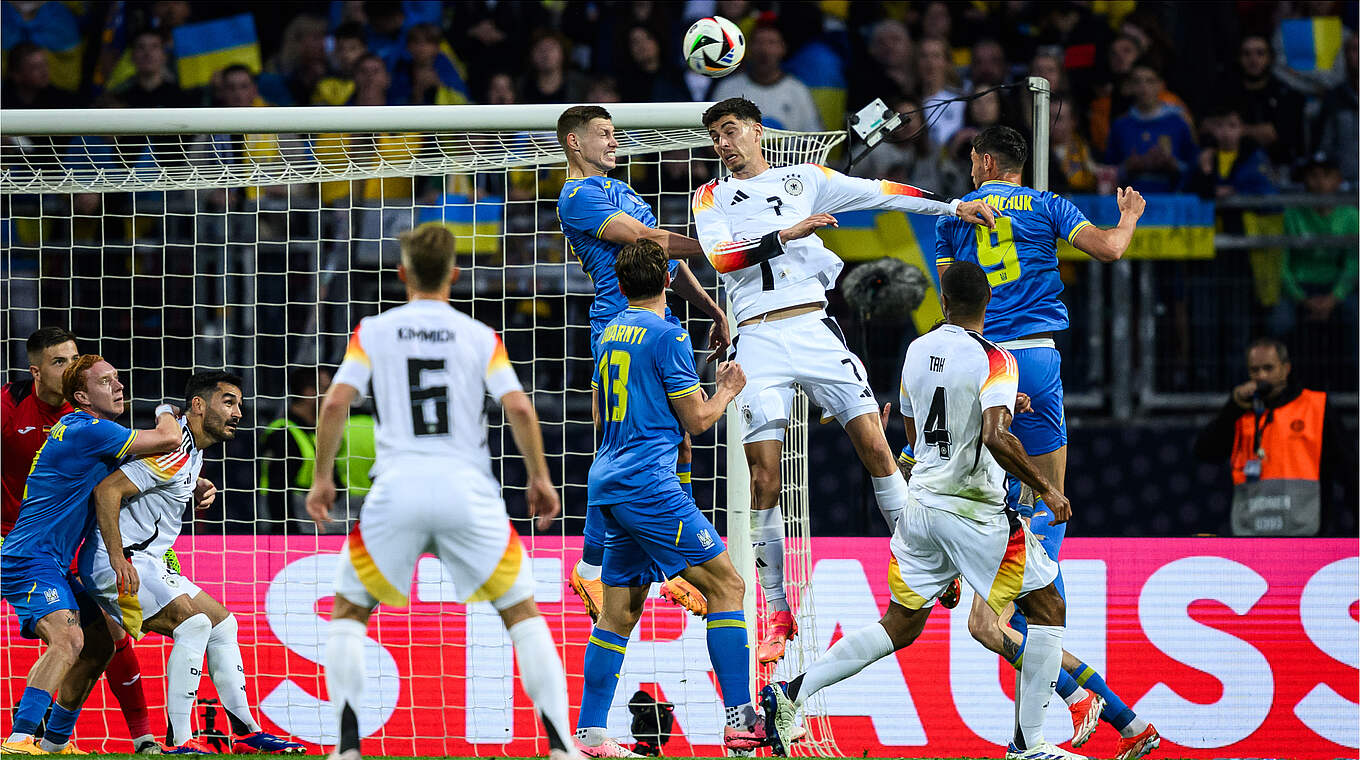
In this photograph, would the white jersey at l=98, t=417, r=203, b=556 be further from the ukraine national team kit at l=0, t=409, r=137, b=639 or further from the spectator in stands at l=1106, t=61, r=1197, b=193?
the spectator in stands at l=1106, t=61, r=1197, b=193

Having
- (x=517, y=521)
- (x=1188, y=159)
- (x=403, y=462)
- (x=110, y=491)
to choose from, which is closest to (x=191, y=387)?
(x=110, y=491)

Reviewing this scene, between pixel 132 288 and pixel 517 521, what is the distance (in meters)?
3.02

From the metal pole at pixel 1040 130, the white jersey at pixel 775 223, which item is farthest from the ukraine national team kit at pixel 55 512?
the metal pole at pixel 1040 130

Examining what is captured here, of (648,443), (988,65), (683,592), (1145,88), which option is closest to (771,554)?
(683,592)

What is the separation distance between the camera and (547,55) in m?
12.4

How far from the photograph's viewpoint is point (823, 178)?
759 cm

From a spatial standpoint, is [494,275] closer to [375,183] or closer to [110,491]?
[375,183]

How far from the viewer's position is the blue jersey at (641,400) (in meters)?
6.46

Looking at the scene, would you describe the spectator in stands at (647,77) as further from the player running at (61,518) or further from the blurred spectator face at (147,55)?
the player running at (61,518)

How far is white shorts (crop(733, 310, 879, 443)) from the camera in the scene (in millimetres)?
7281

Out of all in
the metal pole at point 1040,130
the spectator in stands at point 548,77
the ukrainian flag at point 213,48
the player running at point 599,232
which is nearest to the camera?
the player running at point 599,232

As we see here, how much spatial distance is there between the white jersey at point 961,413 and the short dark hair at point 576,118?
1.93 m

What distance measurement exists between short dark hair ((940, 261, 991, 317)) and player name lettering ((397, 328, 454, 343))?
248 cm

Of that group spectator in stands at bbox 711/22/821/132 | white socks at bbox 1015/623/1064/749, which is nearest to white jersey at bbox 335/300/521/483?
white socks at bbox 1015/623/1064/749
